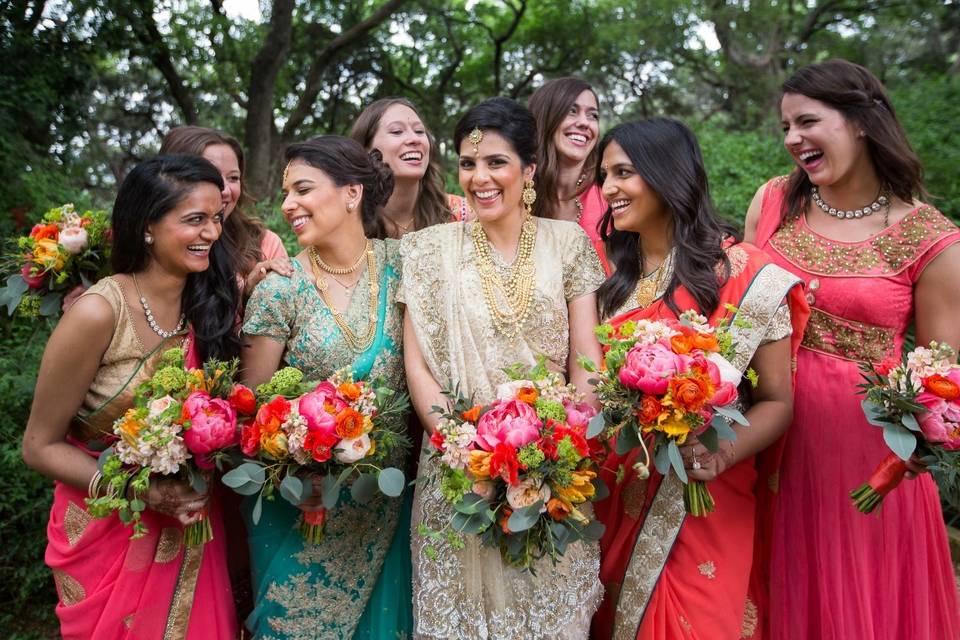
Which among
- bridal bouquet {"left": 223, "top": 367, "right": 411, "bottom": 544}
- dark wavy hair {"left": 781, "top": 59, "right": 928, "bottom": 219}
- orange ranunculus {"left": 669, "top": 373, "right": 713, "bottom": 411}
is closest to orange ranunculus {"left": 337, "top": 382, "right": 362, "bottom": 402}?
bridal bouquet {"left": 223, "top": 367, "right": 411, "bottom": 544}

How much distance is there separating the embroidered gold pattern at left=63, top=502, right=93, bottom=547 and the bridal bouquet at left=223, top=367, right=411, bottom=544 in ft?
2.64

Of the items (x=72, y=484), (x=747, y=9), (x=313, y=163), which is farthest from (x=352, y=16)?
(x=72, y=484)

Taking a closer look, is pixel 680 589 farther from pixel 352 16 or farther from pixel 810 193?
pixel 352 16

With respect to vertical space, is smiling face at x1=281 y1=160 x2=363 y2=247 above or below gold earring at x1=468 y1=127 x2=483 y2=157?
below

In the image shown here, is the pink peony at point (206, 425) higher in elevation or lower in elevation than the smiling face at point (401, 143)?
lower

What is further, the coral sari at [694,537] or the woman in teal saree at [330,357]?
the woman in teal saree at [330,357]

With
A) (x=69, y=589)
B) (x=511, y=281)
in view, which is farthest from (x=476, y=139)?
(x=69, y=589)

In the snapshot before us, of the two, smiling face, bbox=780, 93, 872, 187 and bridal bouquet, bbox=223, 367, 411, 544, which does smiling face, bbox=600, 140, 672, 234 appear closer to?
smiling face, bbox=780, 93, 872, 187

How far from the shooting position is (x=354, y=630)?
10.9ft

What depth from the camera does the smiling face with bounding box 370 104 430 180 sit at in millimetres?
4344

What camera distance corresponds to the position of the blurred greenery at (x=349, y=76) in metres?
6.51

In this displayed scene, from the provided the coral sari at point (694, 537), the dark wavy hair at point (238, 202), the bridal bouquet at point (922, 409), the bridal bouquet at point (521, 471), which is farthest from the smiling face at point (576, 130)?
the bridal bouquet at point (922, 409)

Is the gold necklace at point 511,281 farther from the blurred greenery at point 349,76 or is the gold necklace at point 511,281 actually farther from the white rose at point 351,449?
the blurred greenery at point 349,76

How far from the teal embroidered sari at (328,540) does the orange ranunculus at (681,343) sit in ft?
4.23
